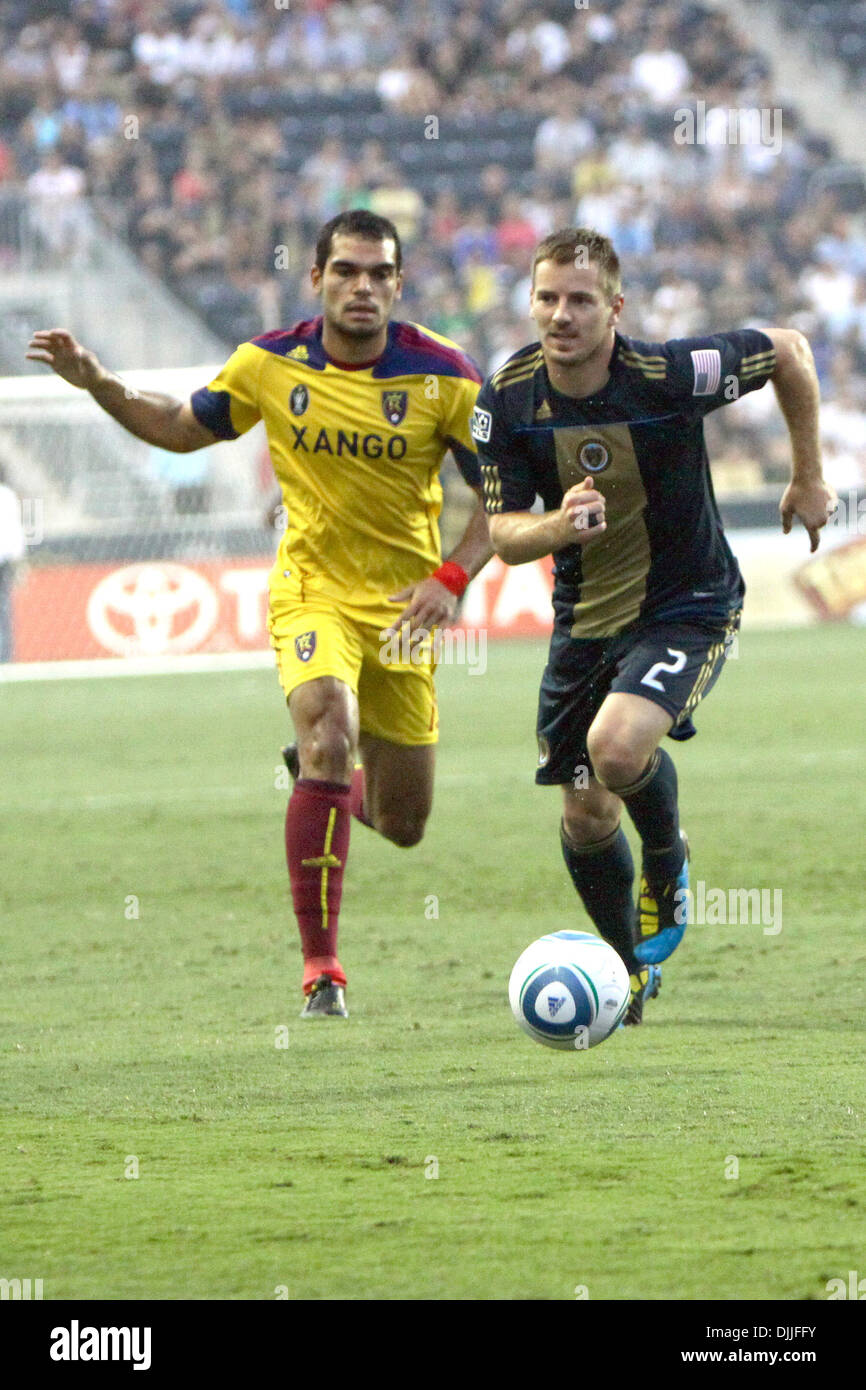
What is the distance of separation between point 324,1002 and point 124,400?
6.02 ft

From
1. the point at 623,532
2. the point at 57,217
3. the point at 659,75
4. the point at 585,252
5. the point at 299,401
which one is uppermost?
the point at 659,75

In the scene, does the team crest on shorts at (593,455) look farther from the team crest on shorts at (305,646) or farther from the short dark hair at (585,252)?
the team crest on shorts at (305,646)

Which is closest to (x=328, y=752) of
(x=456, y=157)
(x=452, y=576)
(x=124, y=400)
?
(x=452, y=576)

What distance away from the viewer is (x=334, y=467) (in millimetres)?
6410

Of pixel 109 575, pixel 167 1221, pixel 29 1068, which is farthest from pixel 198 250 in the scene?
pixel 167 1221

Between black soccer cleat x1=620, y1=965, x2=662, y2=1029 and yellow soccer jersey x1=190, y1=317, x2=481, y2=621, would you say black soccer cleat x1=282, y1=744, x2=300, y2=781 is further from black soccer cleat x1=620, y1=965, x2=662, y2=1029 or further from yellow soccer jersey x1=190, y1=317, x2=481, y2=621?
black soccer cleat x1=620, y1=965, x2=662, y2=1029

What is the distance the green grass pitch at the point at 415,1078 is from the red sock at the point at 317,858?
9.2 inches

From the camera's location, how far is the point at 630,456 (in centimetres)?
573

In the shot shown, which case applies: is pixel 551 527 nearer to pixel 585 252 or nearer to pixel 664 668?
pixel 664 668

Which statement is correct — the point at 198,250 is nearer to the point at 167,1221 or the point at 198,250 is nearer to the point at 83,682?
the point at 83,682

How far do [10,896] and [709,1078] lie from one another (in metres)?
4.13

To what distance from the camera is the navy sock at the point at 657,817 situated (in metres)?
5.75

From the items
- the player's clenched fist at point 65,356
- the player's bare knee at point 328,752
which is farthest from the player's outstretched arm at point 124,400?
the player's bare knee at point 328,752

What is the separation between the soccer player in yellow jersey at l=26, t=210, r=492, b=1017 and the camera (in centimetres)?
614
